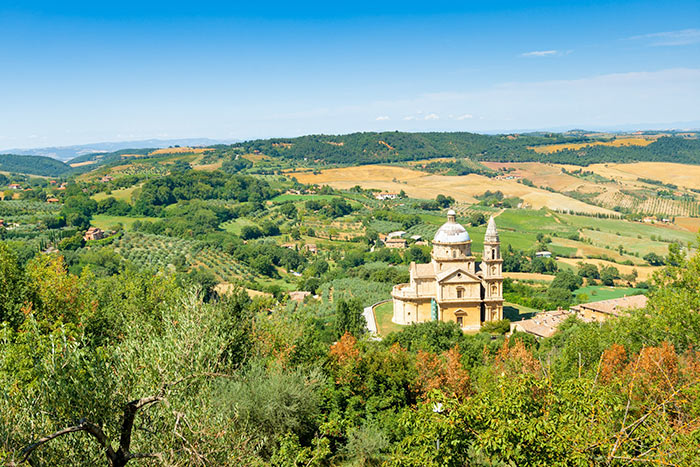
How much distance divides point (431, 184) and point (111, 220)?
9206 cm

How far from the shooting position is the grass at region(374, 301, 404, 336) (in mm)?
43688

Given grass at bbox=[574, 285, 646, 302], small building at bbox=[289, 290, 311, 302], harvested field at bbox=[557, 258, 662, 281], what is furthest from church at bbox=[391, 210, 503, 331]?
harvested field at bbox=[557, 258, 662, 281]

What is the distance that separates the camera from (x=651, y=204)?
129 meters

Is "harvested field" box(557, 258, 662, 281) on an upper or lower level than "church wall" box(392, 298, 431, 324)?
lower

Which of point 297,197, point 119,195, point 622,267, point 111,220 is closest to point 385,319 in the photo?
point 622,267

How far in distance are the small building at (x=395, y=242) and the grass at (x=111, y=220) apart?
4831cm

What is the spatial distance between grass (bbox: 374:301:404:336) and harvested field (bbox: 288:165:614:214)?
86925 millimetres

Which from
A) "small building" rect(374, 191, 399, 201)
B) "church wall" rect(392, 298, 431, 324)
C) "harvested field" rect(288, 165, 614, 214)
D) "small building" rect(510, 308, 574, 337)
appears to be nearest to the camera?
"small building" rect(510, 308, 574, 337)

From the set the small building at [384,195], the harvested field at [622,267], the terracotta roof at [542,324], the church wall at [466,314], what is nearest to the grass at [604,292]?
the harvested field at [622,267]

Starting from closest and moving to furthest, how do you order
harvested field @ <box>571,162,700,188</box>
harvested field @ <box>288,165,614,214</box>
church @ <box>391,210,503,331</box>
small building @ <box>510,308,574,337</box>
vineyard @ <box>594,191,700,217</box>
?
small building @ <box>510,308,574,337</box> → church @ <box>391,210,503,331</box> → vineyard @ <box>594,191,700,217</box> → harvested field @ <box>288,165,614,214</box> → harvested field @ <box>571,162,700,188</box>

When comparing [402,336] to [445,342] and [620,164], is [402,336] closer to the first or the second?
[445,342]

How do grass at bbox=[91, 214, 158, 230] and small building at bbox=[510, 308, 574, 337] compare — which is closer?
small building at bbox=[510, 308, 574, 337]

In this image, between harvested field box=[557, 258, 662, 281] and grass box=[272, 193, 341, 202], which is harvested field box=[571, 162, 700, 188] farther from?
grass box=[272, 193, 341, 202]

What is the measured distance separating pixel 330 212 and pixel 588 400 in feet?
345
